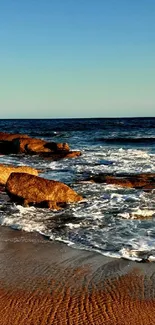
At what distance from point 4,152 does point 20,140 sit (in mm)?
1381

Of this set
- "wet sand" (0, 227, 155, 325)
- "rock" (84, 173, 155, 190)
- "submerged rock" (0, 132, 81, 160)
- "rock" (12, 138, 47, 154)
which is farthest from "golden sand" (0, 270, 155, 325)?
"rock" (12, 138, 47, 154)

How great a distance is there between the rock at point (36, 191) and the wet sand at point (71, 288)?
345 centimetres

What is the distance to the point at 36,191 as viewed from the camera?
10.0 metres

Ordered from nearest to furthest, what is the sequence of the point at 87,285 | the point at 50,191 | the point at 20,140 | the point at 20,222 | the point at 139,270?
the point at 87,285, the point at 139,270, the point at 20,222, the point at 50,191, the point at 20,140

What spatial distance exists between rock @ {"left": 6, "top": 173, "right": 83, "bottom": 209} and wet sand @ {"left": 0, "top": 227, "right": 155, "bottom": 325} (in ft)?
11.3

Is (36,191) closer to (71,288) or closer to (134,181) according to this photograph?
(134,181)

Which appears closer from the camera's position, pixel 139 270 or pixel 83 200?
pixel 139 270

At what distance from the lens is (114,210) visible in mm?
9297

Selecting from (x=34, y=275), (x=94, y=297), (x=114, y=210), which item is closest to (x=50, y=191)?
(x=114, y=210)

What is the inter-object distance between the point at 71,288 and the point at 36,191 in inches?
208

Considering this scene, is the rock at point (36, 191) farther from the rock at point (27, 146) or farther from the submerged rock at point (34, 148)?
the rock at point (27, 146)

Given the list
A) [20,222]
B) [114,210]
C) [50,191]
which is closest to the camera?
[20,222]

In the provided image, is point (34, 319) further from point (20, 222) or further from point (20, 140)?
point (20, 140)

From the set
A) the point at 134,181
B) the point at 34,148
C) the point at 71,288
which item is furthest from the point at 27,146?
the point at 71,288
